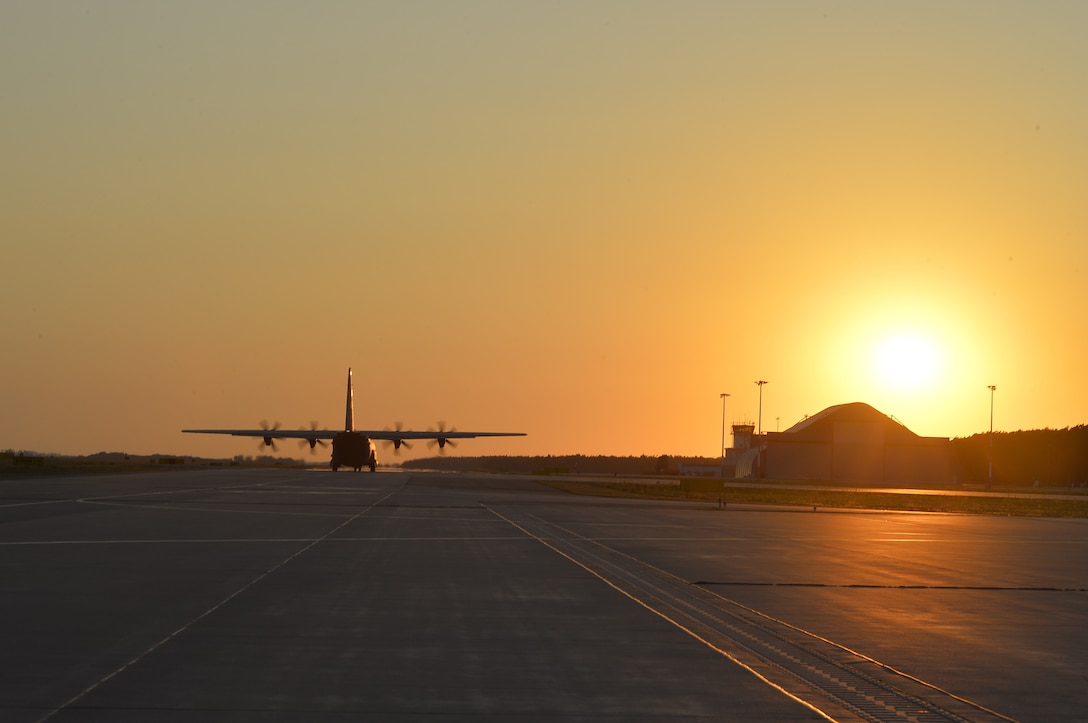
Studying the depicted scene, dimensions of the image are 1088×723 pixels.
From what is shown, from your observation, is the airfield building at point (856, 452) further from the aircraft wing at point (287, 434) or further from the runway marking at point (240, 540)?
the runway marking at point (240, 540)

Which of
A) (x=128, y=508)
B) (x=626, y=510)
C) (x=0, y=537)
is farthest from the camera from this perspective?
(x=626, y=510)

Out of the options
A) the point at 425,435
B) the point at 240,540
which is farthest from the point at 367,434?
the point at 240,540

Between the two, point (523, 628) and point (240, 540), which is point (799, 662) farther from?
point (240, 540)

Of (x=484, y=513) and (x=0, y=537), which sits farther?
(x=484, y=513)

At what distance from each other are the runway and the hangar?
11982 centimetres

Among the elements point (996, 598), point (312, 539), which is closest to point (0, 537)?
point (312, 539)

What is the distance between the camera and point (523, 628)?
13.0 m

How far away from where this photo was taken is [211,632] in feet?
40.0

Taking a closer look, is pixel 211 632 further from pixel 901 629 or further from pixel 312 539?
pixel 312 539

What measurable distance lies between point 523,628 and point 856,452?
140 metres

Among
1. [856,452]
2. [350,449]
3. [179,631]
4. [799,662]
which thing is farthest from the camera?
[856,452]

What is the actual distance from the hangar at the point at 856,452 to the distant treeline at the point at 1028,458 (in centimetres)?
2101

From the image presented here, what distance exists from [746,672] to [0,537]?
18446 mm

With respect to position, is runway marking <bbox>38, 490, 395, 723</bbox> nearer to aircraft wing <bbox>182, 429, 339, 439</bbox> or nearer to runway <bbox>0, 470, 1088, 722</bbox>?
runway <bbox>0, 470, 1088, 722</bbox>
